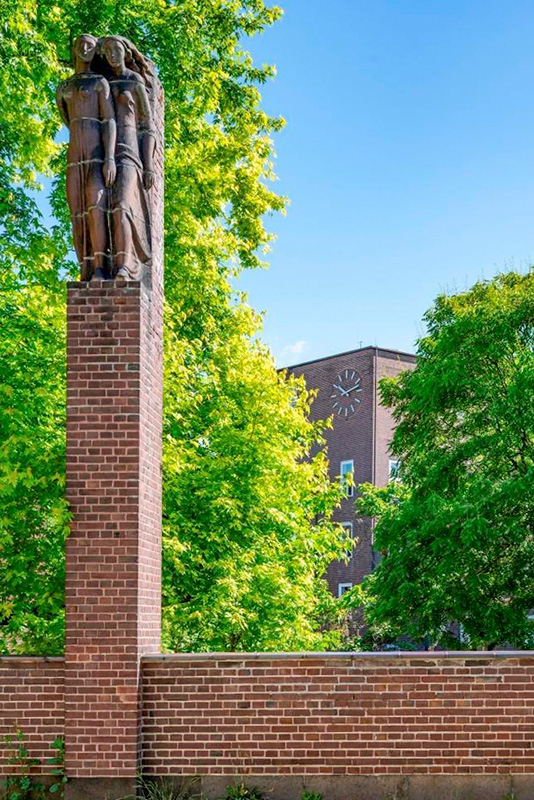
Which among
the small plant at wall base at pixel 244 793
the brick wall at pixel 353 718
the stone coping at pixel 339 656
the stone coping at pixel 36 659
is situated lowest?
the small plant at wall base at pixel 244 793

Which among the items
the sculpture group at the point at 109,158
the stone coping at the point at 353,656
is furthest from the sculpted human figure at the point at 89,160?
the stone coping at the point at 353,656

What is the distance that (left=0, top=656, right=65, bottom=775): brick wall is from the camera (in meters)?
9.56

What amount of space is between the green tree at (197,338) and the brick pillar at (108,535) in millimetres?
4114

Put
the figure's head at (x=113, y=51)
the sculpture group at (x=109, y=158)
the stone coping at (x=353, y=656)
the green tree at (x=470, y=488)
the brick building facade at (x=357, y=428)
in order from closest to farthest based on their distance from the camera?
the stone coping at (x=353, y=656) < the sculpture group at (x=109, y=158) < the figure's head at (x=113, y=51) < the green tree at (x=470, y=488) < the brick building facade at (x=357, y=428)

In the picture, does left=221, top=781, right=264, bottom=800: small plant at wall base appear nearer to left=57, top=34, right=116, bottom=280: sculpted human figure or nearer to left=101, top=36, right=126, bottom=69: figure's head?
left=57, top=34, right=116, bottom=280: sculpted human figure

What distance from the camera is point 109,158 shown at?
10.2m

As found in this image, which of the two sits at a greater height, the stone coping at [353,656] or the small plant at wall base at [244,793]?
the stone coping at [353,656]

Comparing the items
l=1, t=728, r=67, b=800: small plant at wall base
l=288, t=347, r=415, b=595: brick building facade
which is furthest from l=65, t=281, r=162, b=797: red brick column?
l=288, t=347, r=415, b=595: brick building facade

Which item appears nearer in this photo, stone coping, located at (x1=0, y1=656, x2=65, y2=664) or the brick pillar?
the brick pillar

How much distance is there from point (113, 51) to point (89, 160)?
1.14 meters

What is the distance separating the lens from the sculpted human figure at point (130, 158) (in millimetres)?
10211

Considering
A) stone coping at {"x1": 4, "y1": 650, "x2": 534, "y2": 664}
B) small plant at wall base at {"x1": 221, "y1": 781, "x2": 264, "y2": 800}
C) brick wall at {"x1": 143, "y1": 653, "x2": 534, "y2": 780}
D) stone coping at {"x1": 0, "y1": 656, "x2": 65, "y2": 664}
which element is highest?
stone coping at {"x1": 4, "y1": 650, "x2": 534, "y2": 664}

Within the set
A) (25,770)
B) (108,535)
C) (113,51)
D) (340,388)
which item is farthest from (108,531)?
(340,388)

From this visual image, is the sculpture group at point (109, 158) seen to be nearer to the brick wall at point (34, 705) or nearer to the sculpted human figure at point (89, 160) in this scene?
the sculpted human figure at point (89, 160)
